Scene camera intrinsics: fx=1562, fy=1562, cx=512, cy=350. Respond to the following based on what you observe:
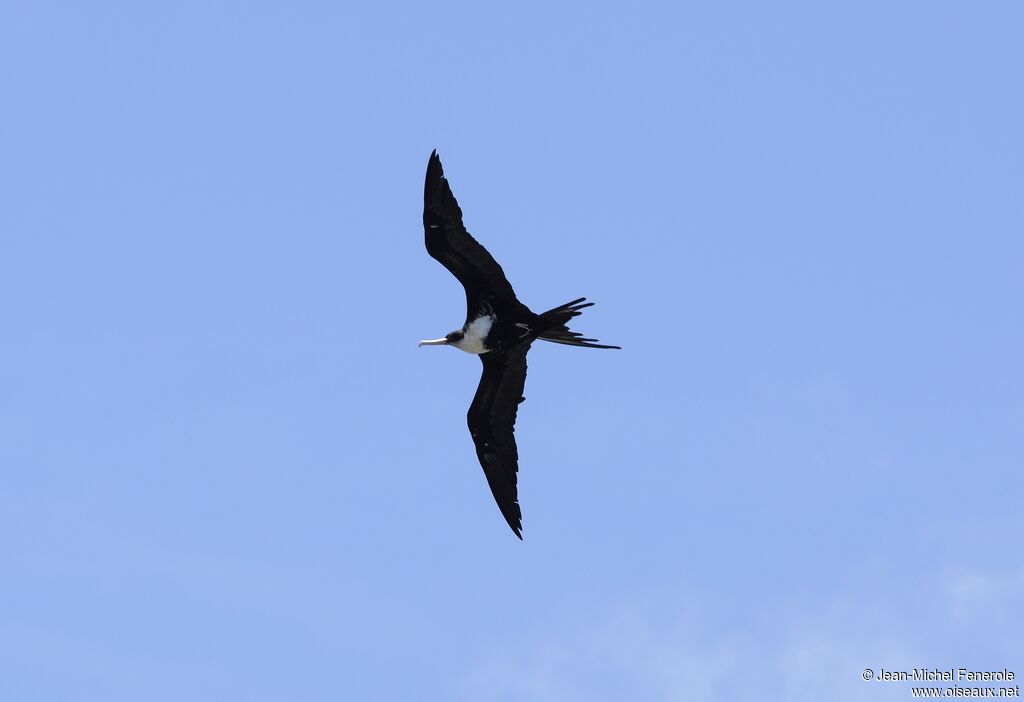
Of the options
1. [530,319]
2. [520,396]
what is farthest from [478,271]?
[520,396]

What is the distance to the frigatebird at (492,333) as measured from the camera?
847 inches

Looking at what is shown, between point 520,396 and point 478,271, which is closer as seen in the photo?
point 478,271

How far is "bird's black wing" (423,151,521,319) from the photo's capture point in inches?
844

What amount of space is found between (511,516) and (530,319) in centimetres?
328

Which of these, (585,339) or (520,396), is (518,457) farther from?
(585,339)

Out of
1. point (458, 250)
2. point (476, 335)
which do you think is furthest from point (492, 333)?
point (458, 250)

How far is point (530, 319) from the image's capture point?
22.1 m

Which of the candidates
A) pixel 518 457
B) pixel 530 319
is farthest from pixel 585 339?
pixel 518 457

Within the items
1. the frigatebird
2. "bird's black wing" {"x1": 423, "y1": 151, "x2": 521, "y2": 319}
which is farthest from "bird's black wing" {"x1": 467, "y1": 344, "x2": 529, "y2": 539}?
"bird's black wing" {"x1": 423, "y1": 151, "x2": 521, "y2": 319}

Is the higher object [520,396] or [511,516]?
[520,396]

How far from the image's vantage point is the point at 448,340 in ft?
76.1

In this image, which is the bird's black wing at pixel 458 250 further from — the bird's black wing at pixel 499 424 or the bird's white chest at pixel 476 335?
the bird's black wing at pixel 499 424

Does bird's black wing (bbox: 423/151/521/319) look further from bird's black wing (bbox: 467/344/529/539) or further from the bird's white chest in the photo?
bird's black wing (bbox: 467/344/529/539)

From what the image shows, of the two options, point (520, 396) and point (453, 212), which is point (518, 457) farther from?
point (453, 212)
